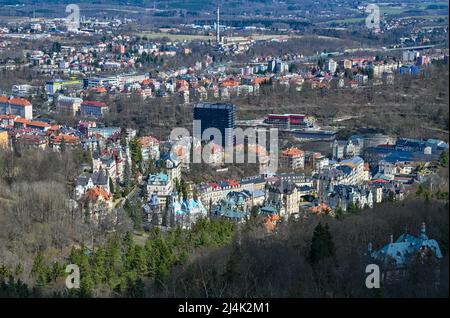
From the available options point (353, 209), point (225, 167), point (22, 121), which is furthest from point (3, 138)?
point (353, 209)

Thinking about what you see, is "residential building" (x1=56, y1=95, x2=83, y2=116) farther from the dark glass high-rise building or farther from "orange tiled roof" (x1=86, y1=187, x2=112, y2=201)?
"orange tiled roof" (x1=86, y1=187, x2=112, y2=201)

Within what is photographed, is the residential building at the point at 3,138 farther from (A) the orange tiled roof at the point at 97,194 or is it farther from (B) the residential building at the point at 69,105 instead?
(B) the residential building at the point at 69,105

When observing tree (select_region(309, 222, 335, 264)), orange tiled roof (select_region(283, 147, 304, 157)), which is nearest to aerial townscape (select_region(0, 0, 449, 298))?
tree (select_region(309, 222, 335, 264))

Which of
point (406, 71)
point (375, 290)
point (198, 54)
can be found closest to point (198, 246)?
point (375, 290)

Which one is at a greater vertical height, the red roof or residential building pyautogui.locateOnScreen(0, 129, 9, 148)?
residential building pyautogui.locateOnScreen(0, 129, 9, 148)

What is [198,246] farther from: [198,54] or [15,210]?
[198,54]

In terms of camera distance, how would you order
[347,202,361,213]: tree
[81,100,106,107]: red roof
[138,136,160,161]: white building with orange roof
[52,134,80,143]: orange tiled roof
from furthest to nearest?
[81,100,106,107]: red roof
[52,134,80,143]: orange tiled roof
[138,136,160,161]: white building with orange roof
[347,202,361,213]: tree

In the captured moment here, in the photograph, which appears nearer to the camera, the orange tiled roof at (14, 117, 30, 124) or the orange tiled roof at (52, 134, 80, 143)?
the orange tiled roof at (52, 134, 80, 143)
